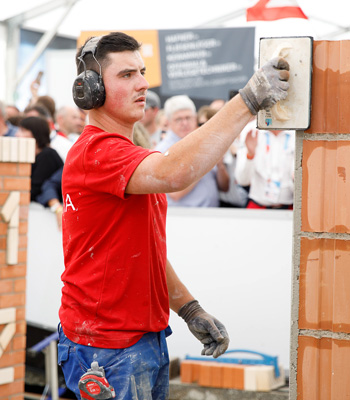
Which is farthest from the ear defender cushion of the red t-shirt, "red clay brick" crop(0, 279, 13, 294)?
"red clay brick" crop(0, 279, 13, 294)

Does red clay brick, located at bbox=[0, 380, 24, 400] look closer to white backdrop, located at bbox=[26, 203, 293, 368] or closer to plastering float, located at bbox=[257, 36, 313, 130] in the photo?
white backdrop, located at bbox=[26, 203, 293, 368]

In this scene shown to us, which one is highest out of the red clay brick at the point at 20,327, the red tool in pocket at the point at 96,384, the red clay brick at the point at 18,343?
the red tool in pocket at the point at 96,384

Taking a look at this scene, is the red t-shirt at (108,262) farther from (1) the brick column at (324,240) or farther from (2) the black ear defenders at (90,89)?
(1) the brick column at (324,240)

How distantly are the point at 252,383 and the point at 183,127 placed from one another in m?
2.42

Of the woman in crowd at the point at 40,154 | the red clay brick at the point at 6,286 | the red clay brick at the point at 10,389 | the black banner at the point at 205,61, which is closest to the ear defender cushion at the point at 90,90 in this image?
the red clay brick at the point at 6,286

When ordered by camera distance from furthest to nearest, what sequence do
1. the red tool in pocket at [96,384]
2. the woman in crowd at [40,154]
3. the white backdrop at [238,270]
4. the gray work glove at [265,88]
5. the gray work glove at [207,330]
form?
the woman in crowd at [40,154] → the white backdrop at [238,270] → the gray work glove at [207,330] → the red tool in pocket at [96,384] → the gray work glove at [265,88]

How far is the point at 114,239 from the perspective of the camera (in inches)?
96.7

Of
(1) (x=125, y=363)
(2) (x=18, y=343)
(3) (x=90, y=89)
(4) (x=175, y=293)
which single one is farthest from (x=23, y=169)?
(1) (x=125, y=363)

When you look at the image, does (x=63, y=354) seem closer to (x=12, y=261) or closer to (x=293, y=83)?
(x=293, y=83)

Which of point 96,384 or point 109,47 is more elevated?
point 109,47

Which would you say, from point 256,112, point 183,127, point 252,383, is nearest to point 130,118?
point 256,112

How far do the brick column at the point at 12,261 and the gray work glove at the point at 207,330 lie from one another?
6.24ft

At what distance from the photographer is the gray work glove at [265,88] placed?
7.04 feet

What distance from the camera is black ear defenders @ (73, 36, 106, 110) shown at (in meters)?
2.51
